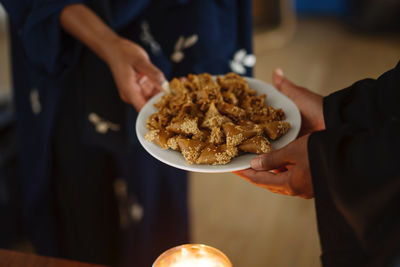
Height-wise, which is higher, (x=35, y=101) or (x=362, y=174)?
(x=362, y=174)

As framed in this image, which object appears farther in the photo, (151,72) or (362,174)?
(151,72)

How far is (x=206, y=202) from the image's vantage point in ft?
5.57

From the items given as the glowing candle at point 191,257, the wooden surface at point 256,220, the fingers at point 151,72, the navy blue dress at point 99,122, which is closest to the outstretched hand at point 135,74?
the fingers at point 151,72

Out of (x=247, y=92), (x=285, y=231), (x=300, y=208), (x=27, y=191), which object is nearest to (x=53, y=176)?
(x=27, y=191)

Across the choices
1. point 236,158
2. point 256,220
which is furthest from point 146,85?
point 256,220

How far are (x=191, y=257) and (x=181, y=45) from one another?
2.12ft

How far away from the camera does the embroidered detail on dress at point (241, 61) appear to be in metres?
1.07

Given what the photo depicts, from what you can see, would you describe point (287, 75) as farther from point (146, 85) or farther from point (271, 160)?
point (271, 160)

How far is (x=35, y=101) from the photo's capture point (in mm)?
1026

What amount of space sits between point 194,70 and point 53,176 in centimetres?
54

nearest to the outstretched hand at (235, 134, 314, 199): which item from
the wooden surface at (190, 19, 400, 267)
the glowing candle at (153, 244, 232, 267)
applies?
the glowing candle at (153, 244, 232, 267)

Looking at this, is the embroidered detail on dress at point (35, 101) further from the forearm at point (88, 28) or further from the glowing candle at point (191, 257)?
the glowing candle at point (191, 257)

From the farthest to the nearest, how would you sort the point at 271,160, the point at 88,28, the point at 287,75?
the point at 287,75 < the point at 88,28 < the point at 271,160

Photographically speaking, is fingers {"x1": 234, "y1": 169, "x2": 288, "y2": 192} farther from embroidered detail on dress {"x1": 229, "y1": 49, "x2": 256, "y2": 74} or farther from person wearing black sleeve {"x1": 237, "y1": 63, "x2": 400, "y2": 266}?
embroidered detail on dress {"x1": 229, "y1": 49, "x2": 256, "y2": 74}
